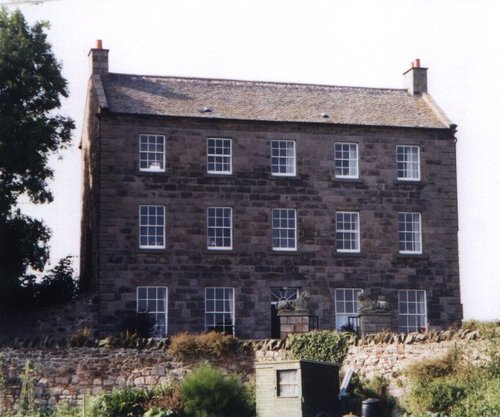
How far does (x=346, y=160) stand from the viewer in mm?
44281

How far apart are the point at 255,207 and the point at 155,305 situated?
5.35 metres

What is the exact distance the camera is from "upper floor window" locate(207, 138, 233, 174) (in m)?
43.1

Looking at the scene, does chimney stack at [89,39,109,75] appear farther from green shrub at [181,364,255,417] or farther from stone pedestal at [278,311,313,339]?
green shrub at [181,364,255,417]

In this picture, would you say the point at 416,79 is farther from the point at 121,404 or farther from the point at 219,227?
the point at 121,404

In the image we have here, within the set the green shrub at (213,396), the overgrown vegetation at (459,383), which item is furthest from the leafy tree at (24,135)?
the overgrown vegetation at (459,383)

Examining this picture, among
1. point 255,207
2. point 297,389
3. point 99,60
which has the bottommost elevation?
point 297,389

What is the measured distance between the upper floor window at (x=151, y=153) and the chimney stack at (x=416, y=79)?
38.9ft

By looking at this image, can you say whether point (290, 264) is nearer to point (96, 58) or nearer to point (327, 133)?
point (327, 133)

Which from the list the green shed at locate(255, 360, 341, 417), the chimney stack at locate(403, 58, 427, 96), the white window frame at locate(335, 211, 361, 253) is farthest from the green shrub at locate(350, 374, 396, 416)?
the chimney stack at locate(403, 58, 427, 96)

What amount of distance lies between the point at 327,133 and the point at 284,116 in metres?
1.78

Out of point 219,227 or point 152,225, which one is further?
point 219,227

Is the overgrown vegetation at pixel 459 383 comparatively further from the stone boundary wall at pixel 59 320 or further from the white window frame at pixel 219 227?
the stone boundary wall at pixel 59 320

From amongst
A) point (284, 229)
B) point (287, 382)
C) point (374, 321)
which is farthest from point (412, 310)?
point (287, 382)

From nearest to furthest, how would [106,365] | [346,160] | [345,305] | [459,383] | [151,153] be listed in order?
[459,383] → [106,365] → [151,153] → [345,305] → [346,160]
